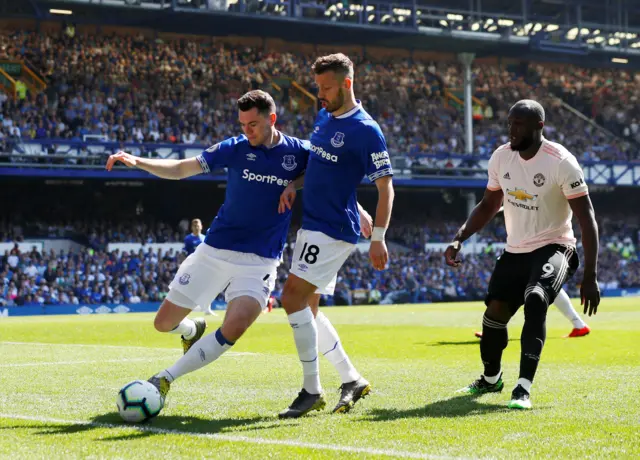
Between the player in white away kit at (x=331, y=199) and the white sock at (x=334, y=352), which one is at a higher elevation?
the player in white away kit at (x=331, y=199)

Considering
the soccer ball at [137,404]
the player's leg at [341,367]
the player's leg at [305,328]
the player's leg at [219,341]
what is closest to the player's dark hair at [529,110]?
the player's leg at [341,367]

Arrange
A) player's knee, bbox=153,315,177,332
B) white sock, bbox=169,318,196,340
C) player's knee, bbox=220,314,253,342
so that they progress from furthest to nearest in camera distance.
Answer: white sock, bbox=169,318,196,340 < player's knee, bbox=153,315,177,332 < player's knee, bbox=220,314,253,342

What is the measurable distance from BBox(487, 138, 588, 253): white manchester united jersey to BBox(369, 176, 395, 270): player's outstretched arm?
1.01 meters

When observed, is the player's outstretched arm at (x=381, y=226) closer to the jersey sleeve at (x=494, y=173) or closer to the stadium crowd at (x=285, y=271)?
the jersey sleeve at (x=494, y=173)

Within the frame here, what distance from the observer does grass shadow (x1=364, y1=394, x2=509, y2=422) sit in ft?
20.5

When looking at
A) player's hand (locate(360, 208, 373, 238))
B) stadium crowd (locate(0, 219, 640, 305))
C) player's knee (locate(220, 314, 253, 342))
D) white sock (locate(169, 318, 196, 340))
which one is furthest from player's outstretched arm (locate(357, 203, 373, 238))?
stadium crowd (locate(0, 219, 640, 305))

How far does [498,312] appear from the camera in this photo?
288 inches

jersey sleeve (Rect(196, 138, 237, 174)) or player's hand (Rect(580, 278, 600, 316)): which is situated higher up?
jersey sleeve (Rect(196, 138, 237, 174))

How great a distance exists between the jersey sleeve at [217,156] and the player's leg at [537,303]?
7.73ft

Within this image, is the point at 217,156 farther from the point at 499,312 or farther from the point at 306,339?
the point at 499,312

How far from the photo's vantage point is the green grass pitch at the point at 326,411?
505 centimetres

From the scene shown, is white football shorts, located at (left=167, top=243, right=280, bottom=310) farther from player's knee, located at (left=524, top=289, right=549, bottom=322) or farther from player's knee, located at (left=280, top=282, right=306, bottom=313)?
player's knee, located at (left=524, top=289, right=549, bottom=322)

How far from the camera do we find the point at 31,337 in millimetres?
16422

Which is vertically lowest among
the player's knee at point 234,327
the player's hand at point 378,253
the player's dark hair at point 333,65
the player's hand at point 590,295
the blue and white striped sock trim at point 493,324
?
the blue and white striped sock trim at point 493,324
